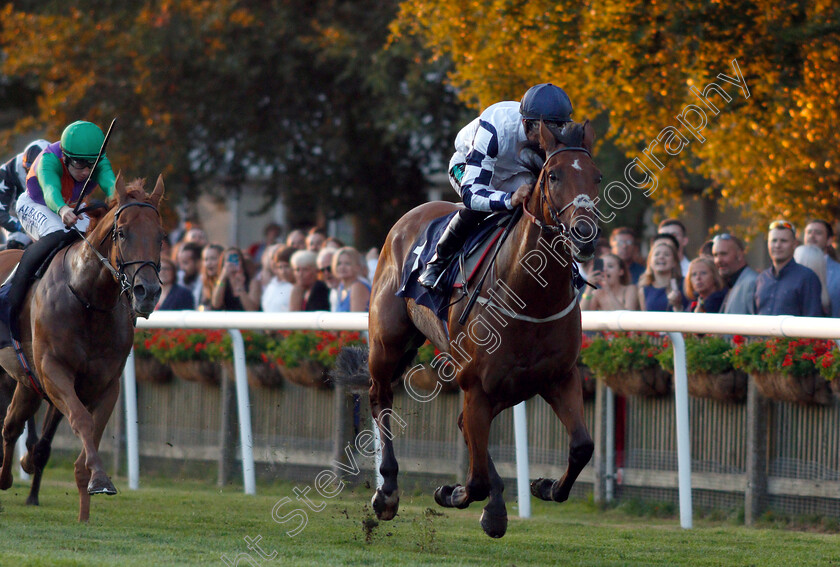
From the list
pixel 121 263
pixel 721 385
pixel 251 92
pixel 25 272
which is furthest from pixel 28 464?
pixel 251 92

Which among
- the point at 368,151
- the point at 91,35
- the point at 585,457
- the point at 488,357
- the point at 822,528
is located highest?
the point at 91,35

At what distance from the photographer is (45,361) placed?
6086 mm

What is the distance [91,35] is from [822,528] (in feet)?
44.4

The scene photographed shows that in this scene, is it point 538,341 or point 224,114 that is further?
point 224,114

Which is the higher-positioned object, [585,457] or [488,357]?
[488,357]

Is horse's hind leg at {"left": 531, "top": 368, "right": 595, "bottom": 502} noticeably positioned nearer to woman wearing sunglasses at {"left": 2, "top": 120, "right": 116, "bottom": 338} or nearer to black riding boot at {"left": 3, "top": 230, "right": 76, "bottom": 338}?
woman wearing sunglasses at {"left": 2, "top": 120, "right": 116, "bottom": 338}

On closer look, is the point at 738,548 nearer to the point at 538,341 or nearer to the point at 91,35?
the point at 538,341

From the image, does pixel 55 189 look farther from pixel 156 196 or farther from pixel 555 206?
pixel 555 206

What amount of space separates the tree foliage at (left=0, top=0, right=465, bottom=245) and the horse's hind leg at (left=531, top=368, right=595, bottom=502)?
421 inches

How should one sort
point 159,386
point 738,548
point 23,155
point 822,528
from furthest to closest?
point 159,386, point 23,155, point 822,528, point 738,548

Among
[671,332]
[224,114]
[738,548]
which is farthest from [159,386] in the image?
[224,114]

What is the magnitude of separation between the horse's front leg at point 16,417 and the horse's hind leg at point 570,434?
3.16 meters

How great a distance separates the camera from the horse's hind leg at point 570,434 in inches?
195

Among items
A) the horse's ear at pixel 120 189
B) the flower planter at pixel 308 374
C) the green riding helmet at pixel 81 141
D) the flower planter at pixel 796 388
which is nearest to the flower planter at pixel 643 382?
the flower planter at pixel 796 388
